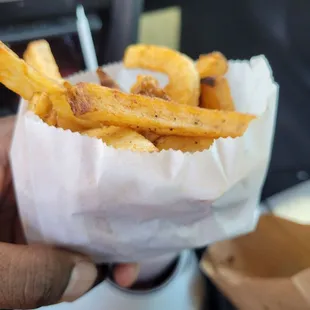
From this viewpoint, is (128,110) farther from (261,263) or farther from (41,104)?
(261,263)

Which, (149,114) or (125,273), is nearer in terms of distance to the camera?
(149,114)

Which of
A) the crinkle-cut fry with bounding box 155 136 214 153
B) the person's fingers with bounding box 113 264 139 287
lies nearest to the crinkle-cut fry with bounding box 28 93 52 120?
the crinkle-cut fry with bounding box 155 136 214 153

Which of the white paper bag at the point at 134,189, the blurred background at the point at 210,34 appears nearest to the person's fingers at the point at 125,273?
the white paper bag at the point at 134,189

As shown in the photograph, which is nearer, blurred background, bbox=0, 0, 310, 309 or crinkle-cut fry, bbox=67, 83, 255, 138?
crinkle-cut fry, bbox=67, 83, 255, 138

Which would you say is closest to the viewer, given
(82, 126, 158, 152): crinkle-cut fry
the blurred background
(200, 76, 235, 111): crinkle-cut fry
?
(82, 126, 158, 152): crinkle-cut fry

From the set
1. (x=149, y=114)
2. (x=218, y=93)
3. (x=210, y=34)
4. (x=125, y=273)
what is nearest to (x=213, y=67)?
(x=218, y=93)

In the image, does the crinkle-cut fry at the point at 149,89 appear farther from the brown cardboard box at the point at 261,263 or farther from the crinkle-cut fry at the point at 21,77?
the brown cardboard box at the point at 261,263

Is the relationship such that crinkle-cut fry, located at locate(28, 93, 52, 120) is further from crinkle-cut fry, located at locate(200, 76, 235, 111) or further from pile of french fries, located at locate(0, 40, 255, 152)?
crinkle-cut fry, located at locate(200, 76, 235, 111)

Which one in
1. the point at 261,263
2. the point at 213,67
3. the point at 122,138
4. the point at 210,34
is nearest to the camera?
the point at 122,138
